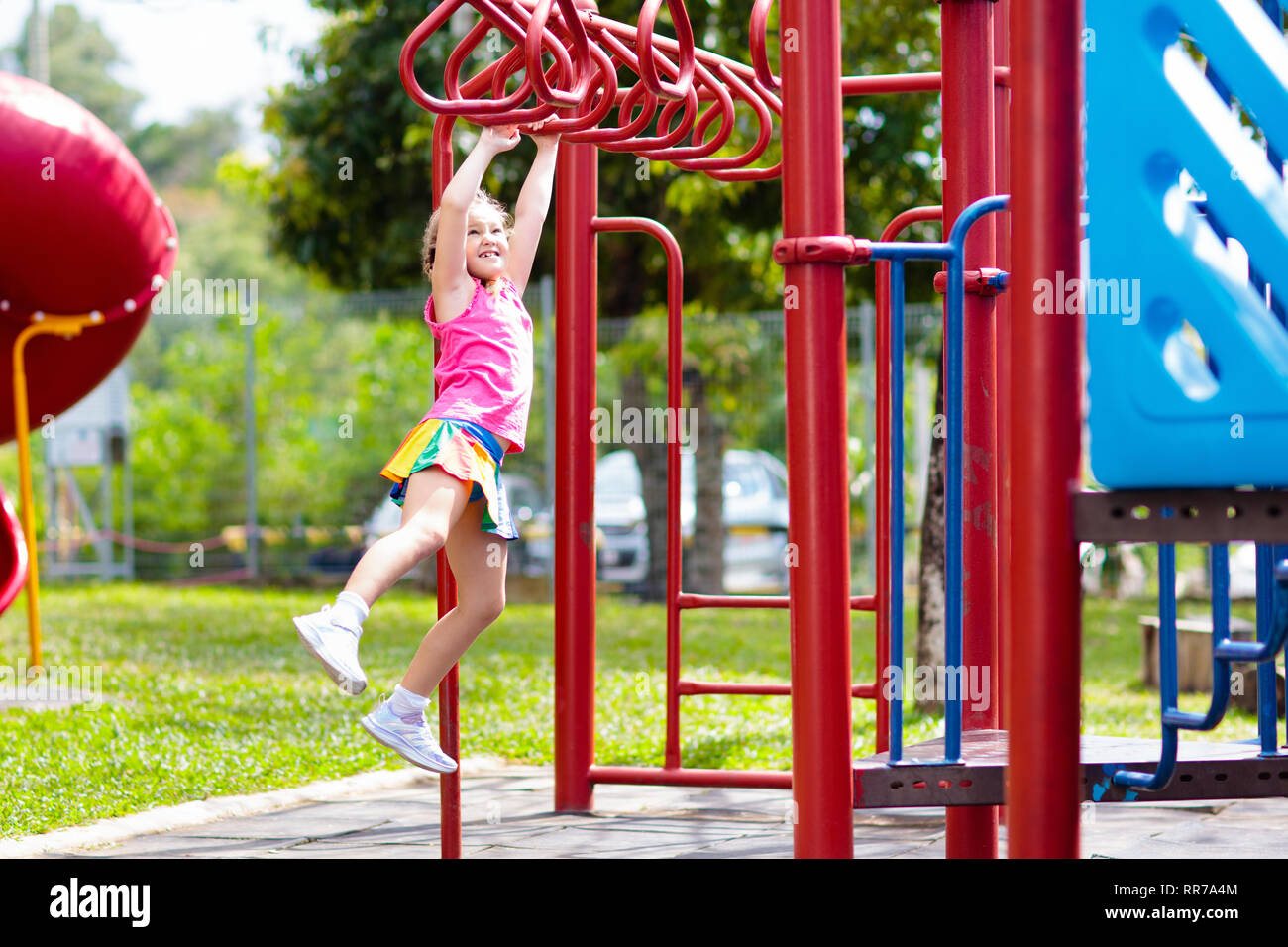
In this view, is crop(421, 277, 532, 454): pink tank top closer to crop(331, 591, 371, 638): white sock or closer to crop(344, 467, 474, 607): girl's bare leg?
crop(344, 467, 474, 607): girl's bare leg

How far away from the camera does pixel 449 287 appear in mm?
3396

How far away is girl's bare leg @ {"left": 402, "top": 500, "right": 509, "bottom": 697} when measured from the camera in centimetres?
325

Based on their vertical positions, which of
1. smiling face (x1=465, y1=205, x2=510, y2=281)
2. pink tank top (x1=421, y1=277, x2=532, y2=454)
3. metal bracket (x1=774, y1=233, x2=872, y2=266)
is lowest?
pink tank top (x1=421, y1=277, x2=532, y2=454)

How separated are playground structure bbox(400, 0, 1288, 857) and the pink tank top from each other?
1.15 feet

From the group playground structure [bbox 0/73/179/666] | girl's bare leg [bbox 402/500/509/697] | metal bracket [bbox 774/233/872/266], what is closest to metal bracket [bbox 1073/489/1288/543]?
metal bracket [bbox 774/233/872/266]

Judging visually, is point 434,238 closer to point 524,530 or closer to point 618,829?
point 618,829

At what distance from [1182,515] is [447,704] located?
1798mm

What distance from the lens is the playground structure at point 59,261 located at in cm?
613

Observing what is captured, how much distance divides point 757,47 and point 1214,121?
163cm

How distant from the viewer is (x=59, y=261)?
20.6 feet

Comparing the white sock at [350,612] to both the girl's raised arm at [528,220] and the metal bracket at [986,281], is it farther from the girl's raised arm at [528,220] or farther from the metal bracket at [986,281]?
the metal bracket at [986,281]

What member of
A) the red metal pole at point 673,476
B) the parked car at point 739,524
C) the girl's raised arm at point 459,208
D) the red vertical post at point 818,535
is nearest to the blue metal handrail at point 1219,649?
the red vertical post at point 818,535
